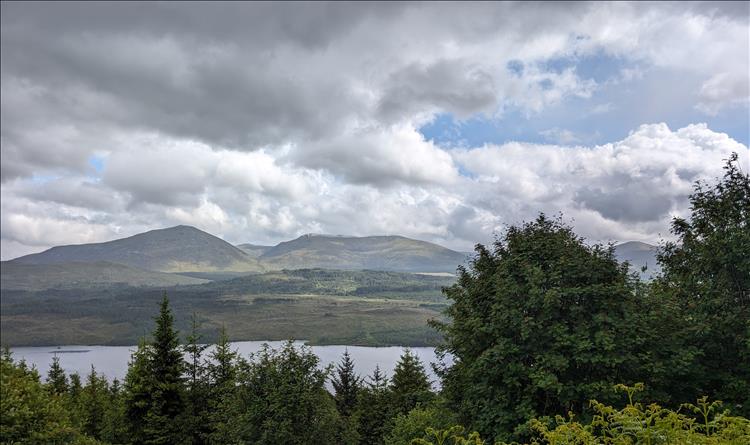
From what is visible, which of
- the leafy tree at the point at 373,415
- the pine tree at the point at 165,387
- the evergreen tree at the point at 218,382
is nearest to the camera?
the pine tree at the point at 165,387

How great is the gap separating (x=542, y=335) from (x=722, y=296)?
8.46 metres

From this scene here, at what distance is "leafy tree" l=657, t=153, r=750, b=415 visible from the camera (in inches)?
742

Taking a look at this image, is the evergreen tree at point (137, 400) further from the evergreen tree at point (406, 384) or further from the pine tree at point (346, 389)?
the pine tree at point (346, 389)

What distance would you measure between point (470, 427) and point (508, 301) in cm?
575

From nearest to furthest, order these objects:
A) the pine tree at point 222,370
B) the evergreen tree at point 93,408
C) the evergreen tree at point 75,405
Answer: the pine tree at point 222,370, the evergreen tree at point 75,405, the evergreen tree at point 93,408

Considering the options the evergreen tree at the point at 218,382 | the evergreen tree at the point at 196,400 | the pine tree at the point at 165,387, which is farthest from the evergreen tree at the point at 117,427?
the evergreen tree at the point at 218,382

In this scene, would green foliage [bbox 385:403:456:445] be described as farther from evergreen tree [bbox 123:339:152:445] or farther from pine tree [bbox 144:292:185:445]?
evergreen tree [bbox 123:339:152:445]

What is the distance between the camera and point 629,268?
21719mm

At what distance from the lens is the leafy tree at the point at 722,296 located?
18859 mm

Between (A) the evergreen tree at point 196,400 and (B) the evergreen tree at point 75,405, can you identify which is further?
(B) the evergreen tree at point 75,405

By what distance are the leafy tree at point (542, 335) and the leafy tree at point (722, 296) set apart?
3188mm

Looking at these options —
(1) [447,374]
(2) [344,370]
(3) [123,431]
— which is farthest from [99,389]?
(1) [447,374]

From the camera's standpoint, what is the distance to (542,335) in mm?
19109

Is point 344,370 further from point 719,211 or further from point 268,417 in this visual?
point 719,211
